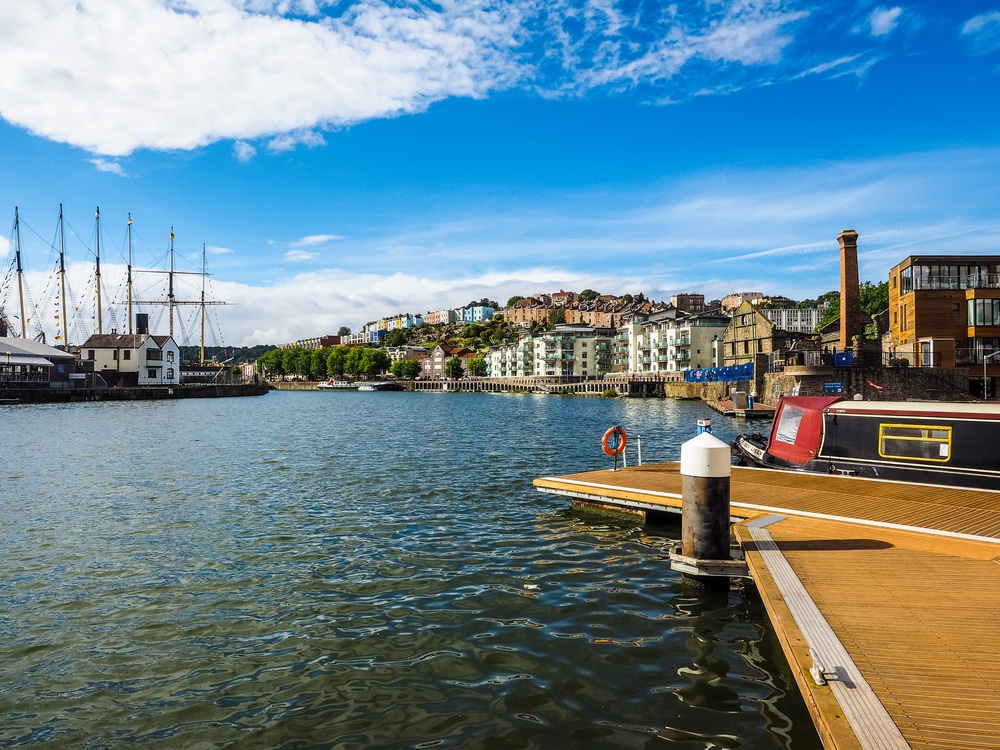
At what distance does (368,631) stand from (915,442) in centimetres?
1415

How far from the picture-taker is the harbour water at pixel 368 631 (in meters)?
7.15

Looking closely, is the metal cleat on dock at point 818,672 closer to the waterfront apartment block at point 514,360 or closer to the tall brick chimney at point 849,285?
the tall brick chimney at point 849,285

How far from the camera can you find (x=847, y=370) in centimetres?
5488

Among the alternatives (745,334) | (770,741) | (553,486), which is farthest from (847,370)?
(770,741)

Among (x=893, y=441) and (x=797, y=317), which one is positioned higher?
(x=797, y=317)

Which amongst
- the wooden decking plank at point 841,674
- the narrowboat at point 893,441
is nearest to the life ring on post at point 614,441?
the narrowboat at point 893,441

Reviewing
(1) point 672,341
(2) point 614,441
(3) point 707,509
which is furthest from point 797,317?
(3) point 707,509

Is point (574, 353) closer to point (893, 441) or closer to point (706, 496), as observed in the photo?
point (893, 441)

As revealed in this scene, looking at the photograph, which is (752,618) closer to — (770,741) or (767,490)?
(770,741)

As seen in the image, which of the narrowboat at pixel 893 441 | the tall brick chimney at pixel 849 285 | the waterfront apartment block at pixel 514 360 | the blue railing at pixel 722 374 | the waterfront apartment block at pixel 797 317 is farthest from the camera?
the waterfront apartment block at pixel 514 360

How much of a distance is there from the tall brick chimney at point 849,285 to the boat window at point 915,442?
5562 centimetres

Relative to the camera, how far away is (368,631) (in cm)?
972

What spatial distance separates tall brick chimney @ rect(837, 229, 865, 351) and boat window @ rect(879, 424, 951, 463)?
55622 millimetres

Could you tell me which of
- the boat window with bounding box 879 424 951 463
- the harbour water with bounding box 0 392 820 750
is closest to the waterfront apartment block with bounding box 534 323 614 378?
the harbour water with bounding box 0 392 820 750
